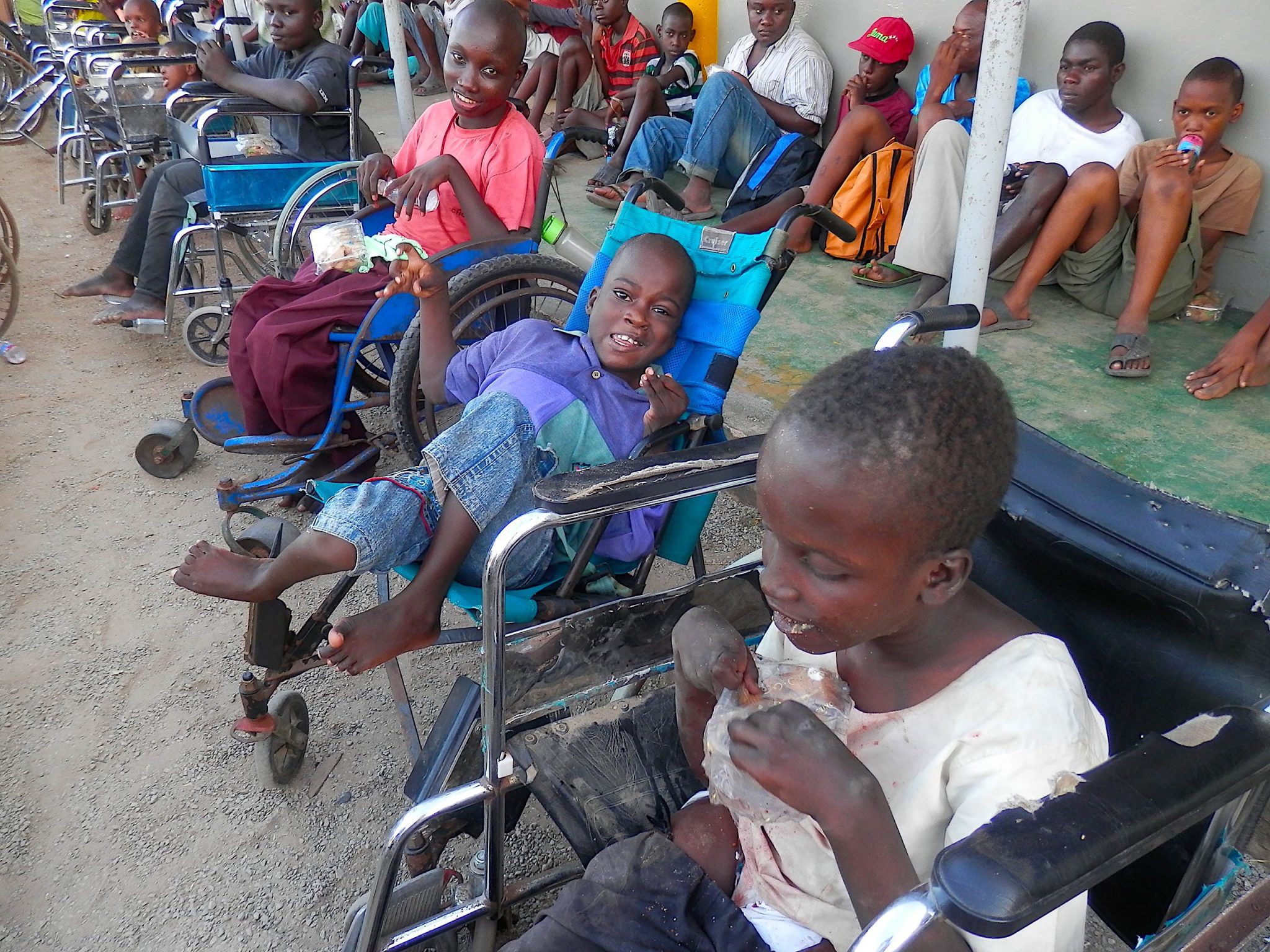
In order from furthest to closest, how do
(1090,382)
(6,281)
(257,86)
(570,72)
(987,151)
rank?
1. (570,72)
2. (6,281)
3. (257,86)
4. (1090,382)
5. (987,151)

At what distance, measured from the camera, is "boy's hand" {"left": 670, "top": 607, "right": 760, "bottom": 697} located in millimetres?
1141

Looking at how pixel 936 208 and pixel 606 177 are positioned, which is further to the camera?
pixel 606 177

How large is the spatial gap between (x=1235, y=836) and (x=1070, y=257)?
2.84 m

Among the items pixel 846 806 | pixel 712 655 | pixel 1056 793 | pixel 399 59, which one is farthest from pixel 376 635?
pixel 399 59

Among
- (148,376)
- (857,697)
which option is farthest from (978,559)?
(148,376)

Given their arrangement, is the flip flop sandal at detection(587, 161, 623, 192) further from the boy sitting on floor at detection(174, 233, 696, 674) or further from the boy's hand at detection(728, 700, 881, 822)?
the boy's hand at detection(728, 700, 881, 822)

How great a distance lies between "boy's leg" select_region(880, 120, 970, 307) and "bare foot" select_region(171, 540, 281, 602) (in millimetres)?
2556

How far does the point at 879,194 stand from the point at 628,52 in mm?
2826

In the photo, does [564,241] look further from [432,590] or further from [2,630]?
[2,630]

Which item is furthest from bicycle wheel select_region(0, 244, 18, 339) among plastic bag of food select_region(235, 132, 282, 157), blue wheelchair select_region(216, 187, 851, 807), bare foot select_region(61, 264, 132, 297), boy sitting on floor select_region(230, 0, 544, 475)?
blue wheelchair select_region(216, 187, 851, 807)

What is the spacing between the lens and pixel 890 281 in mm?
3873

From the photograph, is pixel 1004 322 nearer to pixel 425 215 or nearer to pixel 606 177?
pixel 425 215

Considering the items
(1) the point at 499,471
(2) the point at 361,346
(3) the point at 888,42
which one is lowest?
(2) the point at 361,346

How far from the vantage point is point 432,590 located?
1859 mm
